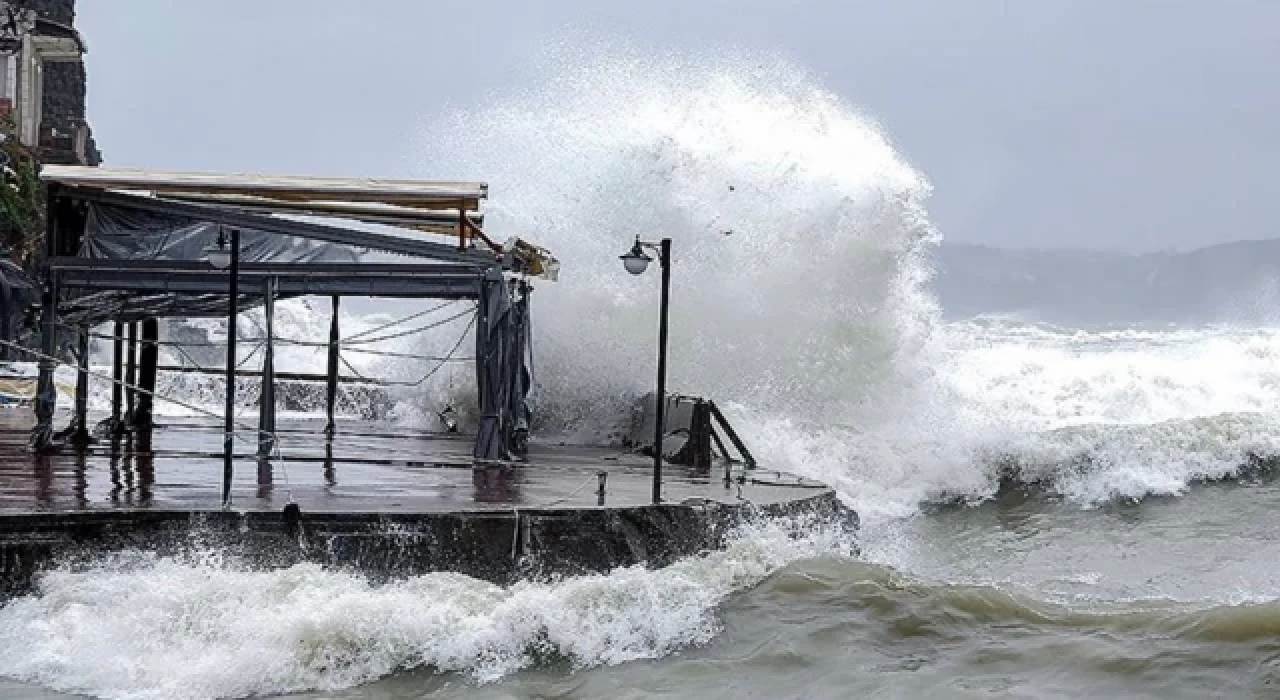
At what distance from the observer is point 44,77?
49.2m

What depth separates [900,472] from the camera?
22.2 meters

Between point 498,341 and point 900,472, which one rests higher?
point 498,341

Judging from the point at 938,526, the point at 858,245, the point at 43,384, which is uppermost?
the point at 858,245

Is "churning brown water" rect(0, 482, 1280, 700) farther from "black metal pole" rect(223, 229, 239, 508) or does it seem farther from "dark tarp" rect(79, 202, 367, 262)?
"dark tarp" rect(79, 202, 367, 262)

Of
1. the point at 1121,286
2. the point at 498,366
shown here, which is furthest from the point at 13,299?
the point at 1121,286

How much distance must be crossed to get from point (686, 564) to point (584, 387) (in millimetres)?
9022

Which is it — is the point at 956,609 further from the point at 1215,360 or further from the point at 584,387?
the point at 1215,360

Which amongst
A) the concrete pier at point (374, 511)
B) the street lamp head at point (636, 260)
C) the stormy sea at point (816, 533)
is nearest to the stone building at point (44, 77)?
the stormy sea at point (816, 533)

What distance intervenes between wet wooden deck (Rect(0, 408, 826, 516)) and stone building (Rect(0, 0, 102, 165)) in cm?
2739

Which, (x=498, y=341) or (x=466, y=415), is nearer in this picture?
(x=498, y=341)

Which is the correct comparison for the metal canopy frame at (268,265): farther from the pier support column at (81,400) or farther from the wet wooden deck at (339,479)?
the wet wooden deck at (339,479)

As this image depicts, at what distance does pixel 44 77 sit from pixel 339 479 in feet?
134

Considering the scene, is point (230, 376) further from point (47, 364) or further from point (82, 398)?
point (82, 398)

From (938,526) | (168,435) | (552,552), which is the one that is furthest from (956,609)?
(168,435)
